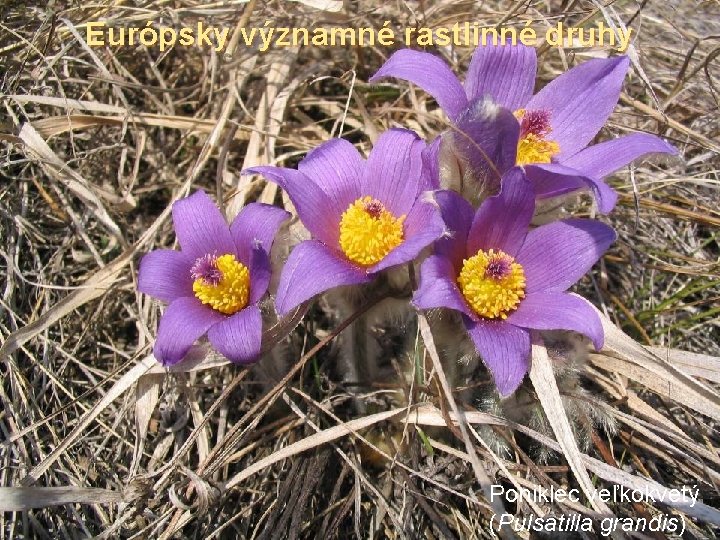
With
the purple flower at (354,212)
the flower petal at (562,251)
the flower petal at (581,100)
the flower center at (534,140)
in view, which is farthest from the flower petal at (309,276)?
the flower petal at (581,100)

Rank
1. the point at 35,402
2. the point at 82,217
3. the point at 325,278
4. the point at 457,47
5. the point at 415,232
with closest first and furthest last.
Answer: the point at 325,278, the point at 415,232, the point at 35,402, the point at 82,217, the point at 457,47

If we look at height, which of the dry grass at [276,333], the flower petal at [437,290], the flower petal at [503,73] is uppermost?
the flower petal at [503,73]

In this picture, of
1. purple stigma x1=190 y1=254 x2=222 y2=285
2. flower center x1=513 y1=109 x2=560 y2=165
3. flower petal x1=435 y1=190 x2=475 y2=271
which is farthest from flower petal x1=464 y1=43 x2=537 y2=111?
purple stigma x1=190 y1=254 x2=222 y2=285

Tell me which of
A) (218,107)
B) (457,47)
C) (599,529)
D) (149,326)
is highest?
(457,47)

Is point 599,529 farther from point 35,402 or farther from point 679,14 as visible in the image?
point 679,14

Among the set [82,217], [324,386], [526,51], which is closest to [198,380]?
[324,386]

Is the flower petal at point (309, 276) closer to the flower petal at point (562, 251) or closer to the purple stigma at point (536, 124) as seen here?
the flower petal at point (562, 251)

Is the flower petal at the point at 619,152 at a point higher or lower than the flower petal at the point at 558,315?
higher

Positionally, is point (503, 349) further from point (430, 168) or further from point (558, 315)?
point (430, 168)

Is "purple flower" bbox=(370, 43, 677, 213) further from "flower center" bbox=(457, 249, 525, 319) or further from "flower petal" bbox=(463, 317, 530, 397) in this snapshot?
"flower petal" bbox=(463, 317, 530, 397)
